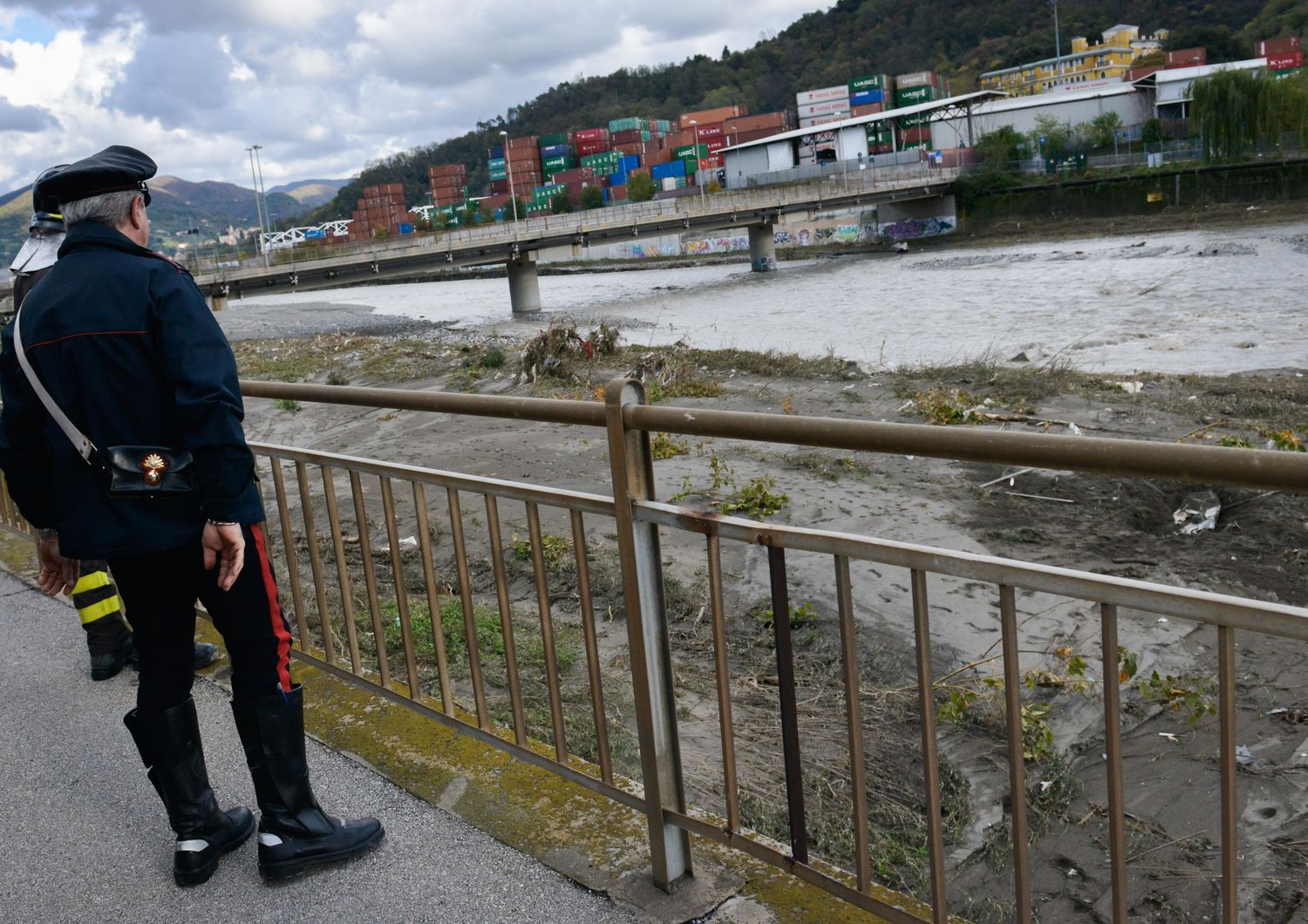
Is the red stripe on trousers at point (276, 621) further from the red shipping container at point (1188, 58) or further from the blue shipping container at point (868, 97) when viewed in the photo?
the blue shipping container at point (868, 97)

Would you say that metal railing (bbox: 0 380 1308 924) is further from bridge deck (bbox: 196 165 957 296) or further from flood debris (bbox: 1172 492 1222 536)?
bridge deck (bbox: 196 165 957 296)

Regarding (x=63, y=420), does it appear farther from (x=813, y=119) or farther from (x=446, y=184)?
(x=446, y=184)

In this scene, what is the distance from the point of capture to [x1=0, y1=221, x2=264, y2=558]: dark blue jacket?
106 inches

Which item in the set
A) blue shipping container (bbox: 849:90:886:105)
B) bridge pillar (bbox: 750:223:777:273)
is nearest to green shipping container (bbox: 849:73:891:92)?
blue shipping container (bbox: 849:90:886:105)

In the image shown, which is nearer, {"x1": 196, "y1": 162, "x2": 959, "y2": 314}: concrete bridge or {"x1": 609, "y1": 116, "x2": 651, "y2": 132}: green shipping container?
{"x1": 196, "y1": 162, "x2": 959, "y2": 314}: concrete bridge

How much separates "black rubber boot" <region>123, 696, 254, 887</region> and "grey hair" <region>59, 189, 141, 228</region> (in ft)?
4.15

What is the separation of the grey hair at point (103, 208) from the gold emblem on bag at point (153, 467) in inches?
21.8

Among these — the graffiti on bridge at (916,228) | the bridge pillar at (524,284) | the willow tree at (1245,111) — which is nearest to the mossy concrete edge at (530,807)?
the bridge pillar at (524,284)

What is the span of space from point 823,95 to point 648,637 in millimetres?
156898

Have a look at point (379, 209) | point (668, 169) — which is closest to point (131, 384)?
point (668, 169)

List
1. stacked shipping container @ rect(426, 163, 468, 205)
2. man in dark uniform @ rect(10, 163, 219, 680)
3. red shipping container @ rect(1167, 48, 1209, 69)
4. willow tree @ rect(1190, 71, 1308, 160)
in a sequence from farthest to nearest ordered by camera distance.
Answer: stacked shipping container @ rect(426, 163, 468, 205) → red shipping container @ rect(1167, 48, 1209, 69) → willow tree @ rect(1190, 71, 1308, 160) → man in dark uniform @ rect(10, 163, 219, 680)

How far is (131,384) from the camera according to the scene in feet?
9.11

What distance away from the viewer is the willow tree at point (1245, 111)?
5984 cm

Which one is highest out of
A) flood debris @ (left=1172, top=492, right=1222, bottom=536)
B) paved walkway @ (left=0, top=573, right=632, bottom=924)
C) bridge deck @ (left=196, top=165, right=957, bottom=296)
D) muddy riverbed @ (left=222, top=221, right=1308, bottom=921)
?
bridge deck @ (left=196, top=165, right=957, bottom=296)
